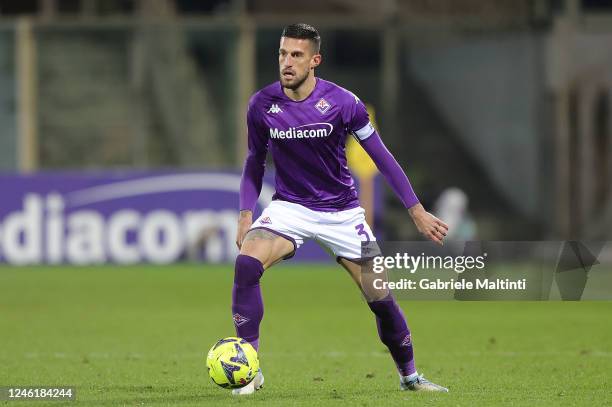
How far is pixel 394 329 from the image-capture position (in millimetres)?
8328

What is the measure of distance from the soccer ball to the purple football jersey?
39.0 inches

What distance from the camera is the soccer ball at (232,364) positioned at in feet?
26.0

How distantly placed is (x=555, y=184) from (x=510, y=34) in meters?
3.37

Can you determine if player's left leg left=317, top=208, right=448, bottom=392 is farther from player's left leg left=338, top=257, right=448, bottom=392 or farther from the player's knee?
the player's knee

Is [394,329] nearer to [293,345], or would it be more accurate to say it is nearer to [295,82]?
[295,82]

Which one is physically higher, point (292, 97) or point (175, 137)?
point (292, 97)

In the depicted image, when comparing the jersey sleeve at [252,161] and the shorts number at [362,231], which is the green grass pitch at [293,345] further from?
the jersey sleeve at [252,161]

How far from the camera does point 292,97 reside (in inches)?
325

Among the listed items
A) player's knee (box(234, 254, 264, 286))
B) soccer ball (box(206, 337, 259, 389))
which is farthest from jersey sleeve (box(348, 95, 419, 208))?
soccer ball (box(206, 337, 259, 389))

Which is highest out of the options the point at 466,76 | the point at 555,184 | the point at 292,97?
the point at 292,97

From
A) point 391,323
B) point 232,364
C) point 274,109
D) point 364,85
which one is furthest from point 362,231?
point 364,85

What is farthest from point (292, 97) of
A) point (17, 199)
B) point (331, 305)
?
point (17, 199)

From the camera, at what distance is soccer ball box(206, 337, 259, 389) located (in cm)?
791

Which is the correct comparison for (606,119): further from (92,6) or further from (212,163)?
(92,6)
